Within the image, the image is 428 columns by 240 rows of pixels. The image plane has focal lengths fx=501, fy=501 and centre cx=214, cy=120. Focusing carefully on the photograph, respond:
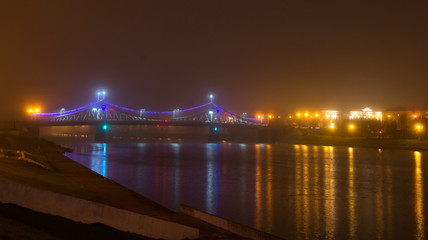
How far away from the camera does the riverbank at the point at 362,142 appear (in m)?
42.7

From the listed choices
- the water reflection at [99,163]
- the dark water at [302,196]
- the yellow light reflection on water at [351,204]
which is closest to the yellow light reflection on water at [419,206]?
the dark water at [302,196]

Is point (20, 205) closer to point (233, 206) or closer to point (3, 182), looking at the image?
point (3, 182)

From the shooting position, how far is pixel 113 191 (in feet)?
40.8

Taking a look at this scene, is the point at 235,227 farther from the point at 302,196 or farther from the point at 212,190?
the point at 212,190

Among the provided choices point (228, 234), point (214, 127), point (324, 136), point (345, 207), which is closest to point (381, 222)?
point (345, 207)

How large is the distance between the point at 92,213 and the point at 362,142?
44.3m

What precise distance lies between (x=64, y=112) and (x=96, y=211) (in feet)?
220

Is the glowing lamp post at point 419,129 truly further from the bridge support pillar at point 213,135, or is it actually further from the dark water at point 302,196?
the bridge support pillar at point 213,135

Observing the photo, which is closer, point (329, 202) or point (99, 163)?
point (329, 202)

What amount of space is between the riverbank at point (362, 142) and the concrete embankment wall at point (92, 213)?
3892 centimetres

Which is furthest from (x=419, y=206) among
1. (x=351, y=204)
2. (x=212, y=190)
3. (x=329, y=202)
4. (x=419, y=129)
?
(x=419, y=129)

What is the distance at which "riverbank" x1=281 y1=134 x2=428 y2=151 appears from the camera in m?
42.7

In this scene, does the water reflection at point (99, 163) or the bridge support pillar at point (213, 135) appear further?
the bridge support pillar at point (213, 135)

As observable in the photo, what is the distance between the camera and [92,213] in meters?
6.77
